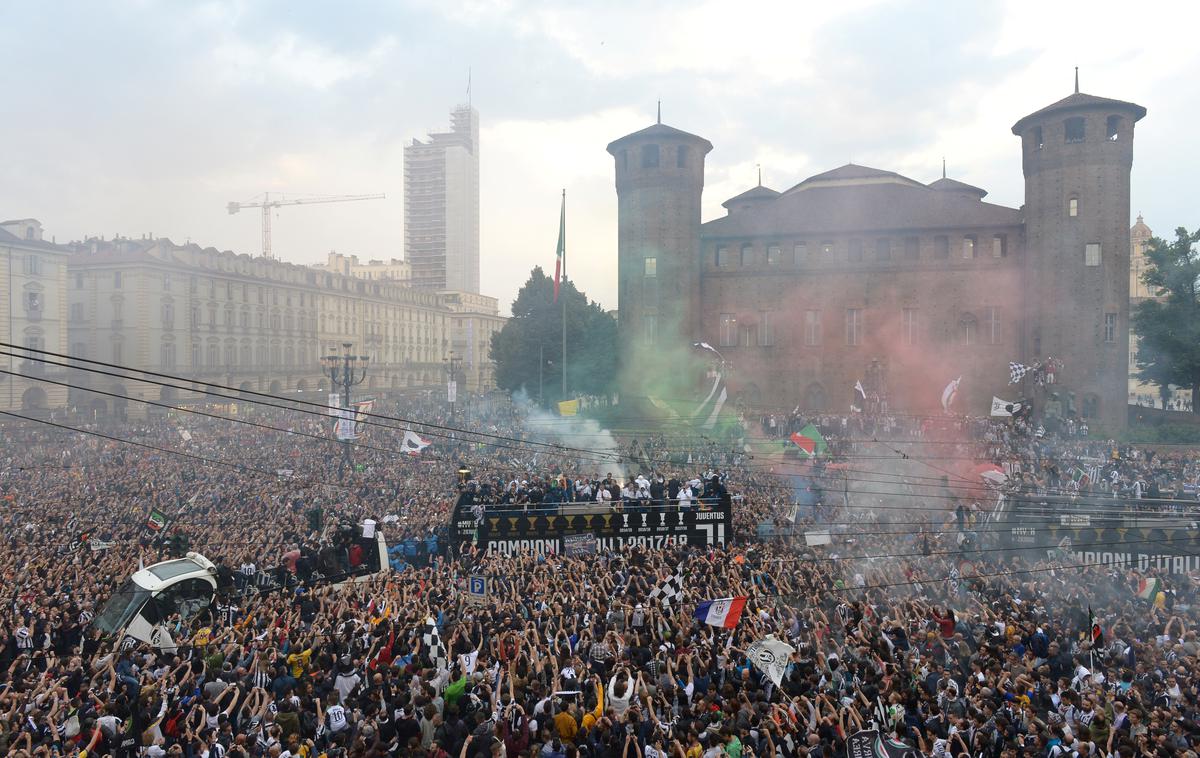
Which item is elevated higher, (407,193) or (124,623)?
(407,193)

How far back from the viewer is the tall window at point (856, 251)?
49094 mm

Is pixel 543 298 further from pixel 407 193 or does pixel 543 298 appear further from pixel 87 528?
pixel 407 193

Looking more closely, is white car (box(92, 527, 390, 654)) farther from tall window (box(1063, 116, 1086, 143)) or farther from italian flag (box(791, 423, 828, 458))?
tall window (box(1063, 116, 1086, 143))

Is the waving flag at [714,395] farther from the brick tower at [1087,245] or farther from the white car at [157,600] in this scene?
the white car at [157,600]

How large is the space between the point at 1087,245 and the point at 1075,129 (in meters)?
5.93

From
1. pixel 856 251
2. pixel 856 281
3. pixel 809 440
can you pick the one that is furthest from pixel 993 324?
pixel 809 440

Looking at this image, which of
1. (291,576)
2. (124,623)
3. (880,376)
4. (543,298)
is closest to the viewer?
(124,623)

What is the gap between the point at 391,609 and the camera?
1309 cm

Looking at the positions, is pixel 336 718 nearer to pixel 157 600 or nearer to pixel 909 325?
pixel 157 600

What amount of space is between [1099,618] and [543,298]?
4837cm

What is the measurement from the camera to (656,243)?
4881 centimetres

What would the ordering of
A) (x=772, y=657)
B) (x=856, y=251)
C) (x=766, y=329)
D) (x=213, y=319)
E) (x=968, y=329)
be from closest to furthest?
1. (x=772, y=657)
2. (x=968, y=329)
3. (x=856, y=251)
4. (x=766, y=329)
5. (x=213, y=319)

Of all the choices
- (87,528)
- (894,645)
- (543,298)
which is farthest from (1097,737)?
(543,298)

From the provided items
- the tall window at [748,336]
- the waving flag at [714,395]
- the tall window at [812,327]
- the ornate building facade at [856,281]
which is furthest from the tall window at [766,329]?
the waving flag at [714,395]
